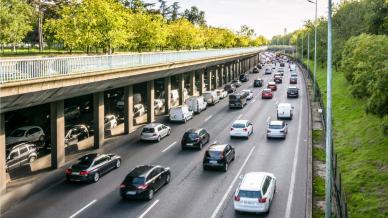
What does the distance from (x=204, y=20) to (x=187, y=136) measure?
150780 mm

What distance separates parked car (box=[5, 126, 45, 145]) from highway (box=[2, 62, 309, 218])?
6145mm

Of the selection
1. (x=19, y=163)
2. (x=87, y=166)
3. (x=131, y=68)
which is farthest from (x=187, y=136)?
(x=19, y=163)

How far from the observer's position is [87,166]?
24.9 metres

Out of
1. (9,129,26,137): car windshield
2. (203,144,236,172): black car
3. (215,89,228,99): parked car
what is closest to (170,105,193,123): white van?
(9,129,26,137): car windshield

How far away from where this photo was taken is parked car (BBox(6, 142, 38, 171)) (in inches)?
1070

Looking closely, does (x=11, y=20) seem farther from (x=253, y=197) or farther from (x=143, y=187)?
(x=253, y=197)

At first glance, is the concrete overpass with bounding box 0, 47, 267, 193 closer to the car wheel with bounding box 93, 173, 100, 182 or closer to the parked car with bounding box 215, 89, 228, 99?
the car wheel with bounding box 93, 173, 100, 182

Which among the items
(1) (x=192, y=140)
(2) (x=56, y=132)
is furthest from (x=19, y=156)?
(1) (x=192, y=140)

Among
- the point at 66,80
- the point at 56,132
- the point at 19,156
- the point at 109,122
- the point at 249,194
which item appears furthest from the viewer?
the point at 109,122

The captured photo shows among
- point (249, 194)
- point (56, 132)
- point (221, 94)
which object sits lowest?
point (249, 194)

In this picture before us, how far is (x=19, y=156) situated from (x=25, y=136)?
6574 millimetres

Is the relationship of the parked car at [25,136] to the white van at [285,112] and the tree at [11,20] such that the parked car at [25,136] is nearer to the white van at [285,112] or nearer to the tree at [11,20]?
the tree at [11,20]

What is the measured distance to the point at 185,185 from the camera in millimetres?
24094

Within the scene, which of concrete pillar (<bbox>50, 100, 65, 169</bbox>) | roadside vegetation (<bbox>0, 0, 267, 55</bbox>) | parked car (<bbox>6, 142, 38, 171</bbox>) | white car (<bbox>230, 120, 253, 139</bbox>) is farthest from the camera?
roadside vegetation (<bbox>0, 0, 267, 55</bbox>)
